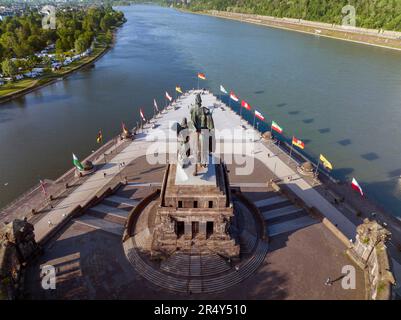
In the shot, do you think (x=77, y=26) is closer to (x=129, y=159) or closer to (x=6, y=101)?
(x=6, y=101)

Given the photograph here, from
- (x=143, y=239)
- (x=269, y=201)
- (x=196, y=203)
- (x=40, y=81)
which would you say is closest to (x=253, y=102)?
(x=269, y=201)

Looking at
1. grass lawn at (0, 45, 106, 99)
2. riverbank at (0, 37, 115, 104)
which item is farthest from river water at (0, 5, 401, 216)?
grass lawn at (0, 45, 106, 99)

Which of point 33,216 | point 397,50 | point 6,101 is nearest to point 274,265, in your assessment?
point 33,216

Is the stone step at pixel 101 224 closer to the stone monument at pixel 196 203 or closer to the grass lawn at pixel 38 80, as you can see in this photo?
the stone monument at pixel 196 203

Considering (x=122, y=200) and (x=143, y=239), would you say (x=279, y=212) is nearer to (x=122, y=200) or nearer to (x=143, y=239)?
(x=143, y=239)

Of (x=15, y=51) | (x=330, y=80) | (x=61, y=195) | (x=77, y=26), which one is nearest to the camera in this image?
(x=61, y=195)

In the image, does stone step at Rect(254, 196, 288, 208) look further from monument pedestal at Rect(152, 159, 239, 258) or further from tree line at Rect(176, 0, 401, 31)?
tree line at Rect(176, 0, 401, 31)

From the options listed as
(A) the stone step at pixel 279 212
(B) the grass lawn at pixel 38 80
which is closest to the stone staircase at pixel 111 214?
(A) the stone step at pixel 279 212
